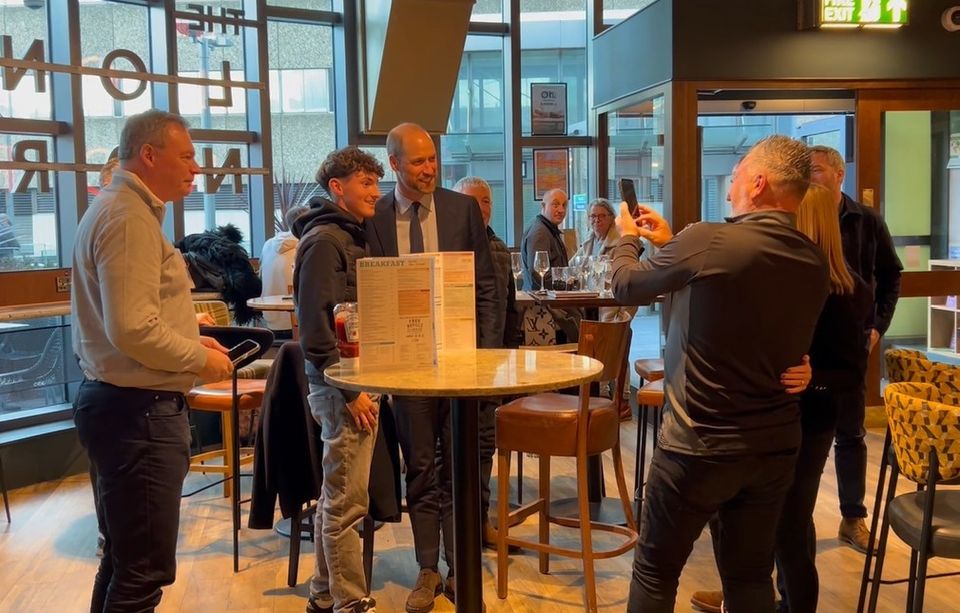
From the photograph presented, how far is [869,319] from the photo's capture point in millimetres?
3555

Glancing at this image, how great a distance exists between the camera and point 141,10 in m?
6.06

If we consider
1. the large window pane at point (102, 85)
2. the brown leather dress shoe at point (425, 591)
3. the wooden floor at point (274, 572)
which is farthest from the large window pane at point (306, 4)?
the brown leather dress shoe at point (425, 591)

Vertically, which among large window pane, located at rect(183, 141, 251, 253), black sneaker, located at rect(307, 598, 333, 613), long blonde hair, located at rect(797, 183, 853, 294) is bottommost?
black sneaker, located at rect(307, 598, 333, 613)

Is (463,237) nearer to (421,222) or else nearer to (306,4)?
(421,222)

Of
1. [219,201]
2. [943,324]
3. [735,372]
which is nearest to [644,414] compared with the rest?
[735,372]

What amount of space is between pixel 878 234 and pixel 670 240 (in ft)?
5.98

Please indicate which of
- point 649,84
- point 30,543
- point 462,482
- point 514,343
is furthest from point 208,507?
point 649,84

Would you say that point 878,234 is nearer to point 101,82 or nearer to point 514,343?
point 514,343

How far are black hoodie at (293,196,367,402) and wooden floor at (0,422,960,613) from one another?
1.09 metres

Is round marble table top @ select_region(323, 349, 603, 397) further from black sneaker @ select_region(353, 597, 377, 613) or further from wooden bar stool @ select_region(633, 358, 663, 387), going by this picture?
wooden bar stool @ select_region(633, 358, 663, 387)

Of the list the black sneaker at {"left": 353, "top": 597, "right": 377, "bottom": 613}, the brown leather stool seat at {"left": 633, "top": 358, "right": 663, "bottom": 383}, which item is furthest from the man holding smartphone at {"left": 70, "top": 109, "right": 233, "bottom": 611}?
the brown leather stool seat at {"left": 633, "top": 358, "right": 663, "bottom": 383}

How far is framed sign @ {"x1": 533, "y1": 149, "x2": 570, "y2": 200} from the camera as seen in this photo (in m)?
7.61

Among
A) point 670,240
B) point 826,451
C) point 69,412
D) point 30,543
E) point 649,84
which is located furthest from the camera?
point 649,84

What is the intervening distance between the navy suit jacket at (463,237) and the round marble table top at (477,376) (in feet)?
2.61
